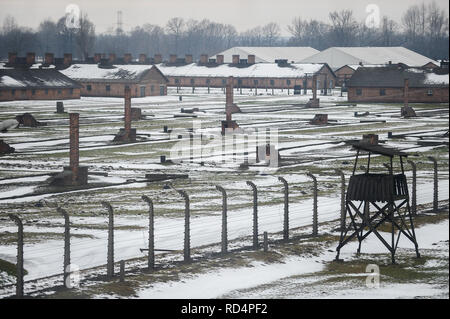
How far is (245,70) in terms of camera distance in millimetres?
128125

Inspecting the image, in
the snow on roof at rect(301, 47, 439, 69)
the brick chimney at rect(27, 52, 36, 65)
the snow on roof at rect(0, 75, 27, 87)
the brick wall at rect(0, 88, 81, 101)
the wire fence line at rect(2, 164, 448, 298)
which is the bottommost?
the wire fence line at rect(2, 164, 448, 298)

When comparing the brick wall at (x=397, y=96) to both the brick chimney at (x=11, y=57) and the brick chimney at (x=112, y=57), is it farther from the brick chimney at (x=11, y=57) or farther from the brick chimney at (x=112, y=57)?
the brick chimney at (x=11, y=57)

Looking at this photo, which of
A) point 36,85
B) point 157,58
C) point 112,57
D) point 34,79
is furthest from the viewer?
point 157,58

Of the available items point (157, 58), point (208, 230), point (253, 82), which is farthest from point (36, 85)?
point (208, 230)

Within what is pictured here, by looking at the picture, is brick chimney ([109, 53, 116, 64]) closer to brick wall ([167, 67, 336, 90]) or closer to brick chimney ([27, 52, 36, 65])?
brick chimney ([27, 52, 36, 65])

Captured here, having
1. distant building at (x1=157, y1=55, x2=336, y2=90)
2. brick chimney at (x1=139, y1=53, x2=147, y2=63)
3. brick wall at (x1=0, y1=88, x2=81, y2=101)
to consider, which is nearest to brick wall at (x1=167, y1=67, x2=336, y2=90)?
distant building at (x1=157, y1=55, x2=336, y2=90)

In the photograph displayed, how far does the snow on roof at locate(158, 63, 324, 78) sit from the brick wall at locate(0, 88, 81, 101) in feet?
127

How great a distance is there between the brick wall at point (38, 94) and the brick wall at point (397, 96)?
30067 mm

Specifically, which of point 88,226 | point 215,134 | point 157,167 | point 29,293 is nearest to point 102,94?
point 215,134

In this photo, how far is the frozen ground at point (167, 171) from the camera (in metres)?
21.7

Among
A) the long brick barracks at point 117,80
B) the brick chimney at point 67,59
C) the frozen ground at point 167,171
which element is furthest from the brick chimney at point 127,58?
the frozen ground at point 167,171

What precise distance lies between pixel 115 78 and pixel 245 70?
113 ft

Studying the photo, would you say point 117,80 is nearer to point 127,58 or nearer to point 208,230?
point 127,58

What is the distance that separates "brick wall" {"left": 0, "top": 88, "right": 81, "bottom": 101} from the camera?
8262 cm
